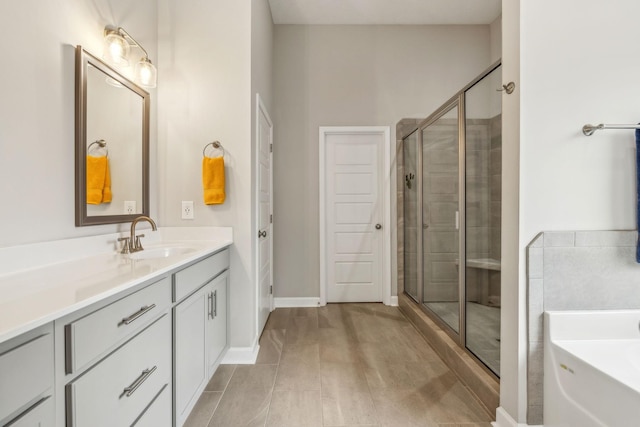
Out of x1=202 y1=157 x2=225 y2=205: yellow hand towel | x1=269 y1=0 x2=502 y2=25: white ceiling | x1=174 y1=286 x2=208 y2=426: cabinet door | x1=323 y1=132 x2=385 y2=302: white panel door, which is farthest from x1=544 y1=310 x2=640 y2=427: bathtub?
x1=269 y1=0 x2=502 y2=25: white ceiling

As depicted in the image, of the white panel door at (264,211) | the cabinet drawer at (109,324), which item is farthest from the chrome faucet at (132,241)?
the white panel door at (264,211)

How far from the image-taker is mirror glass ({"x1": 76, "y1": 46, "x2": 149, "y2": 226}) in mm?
1544

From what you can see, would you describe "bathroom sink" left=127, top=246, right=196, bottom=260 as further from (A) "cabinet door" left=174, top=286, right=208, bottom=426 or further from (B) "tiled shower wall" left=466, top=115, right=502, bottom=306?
(B) "tiled shower wall" left=466, top=115, right=502, bottom=306

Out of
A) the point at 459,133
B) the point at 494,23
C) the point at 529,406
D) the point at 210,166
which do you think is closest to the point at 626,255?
the point at 529,406

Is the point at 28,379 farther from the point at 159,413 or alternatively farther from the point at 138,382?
the point at 159,413

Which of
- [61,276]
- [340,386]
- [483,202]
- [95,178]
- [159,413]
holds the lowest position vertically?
[340,386]

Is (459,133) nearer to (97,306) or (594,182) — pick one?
(594,182)

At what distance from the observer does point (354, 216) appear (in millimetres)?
3643

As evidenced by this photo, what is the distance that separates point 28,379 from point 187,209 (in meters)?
1.67

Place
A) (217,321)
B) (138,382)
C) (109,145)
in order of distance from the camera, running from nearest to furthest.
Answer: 1. (138,382)
2. (109,145)
3. (217,321)

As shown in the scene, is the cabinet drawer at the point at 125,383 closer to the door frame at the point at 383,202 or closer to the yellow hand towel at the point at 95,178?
the yellow hand towel at the point at 95,178

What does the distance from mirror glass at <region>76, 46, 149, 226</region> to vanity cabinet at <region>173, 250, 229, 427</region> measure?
61 cm

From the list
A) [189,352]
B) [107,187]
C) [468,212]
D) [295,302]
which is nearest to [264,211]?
[295,302]

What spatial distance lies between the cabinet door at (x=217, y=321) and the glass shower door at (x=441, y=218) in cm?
170
